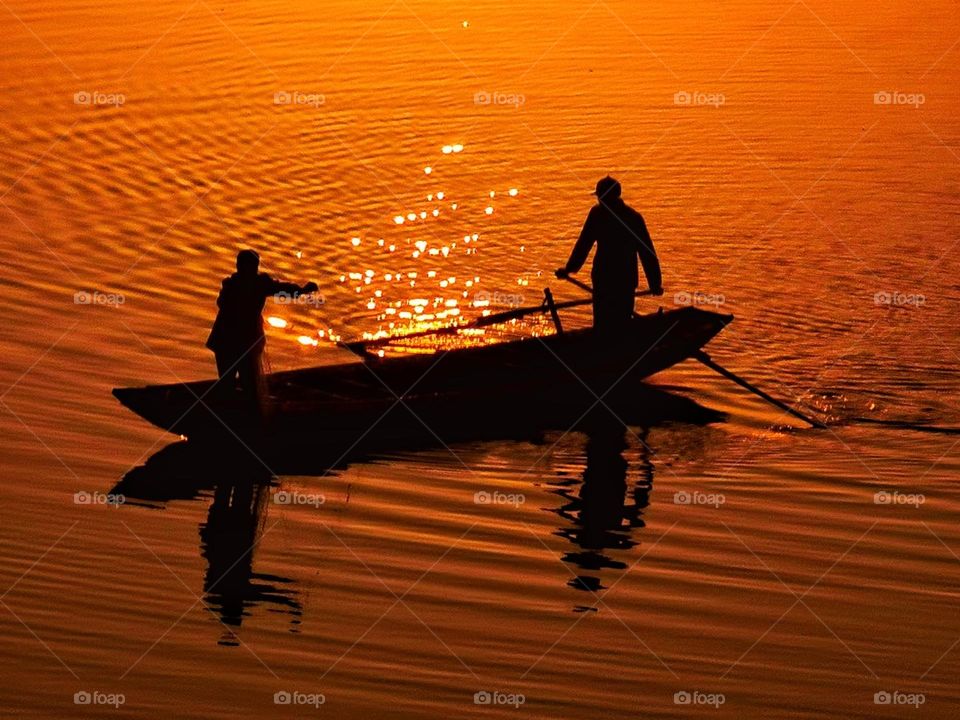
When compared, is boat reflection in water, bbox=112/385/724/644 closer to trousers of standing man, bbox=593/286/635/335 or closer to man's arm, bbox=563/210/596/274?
trousers of standing man, bbox=593/286/635/335

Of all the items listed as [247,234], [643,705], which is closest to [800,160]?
[247,234]

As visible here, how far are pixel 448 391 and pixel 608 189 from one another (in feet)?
6.09

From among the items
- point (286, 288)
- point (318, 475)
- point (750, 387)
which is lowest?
point (318, 475)

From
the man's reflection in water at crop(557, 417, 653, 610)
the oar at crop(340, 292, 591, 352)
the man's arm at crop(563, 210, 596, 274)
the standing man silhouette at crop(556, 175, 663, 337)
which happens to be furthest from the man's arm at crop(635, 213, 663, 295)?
the man's reflection in water at crop(557, 417, 653, 610)

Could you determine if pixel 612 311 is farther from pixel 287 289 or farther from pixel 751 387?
pixel 287 289

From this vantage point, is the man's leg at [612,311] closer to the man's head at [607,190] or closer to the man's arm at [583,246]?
the man's arm at [583,246]

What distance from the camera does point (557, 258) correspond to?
17641mm

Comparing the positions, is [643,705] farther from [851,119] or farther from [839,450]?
[851,119]

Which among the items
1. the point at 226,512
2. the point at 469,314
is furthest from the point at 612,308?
the point at 226,512

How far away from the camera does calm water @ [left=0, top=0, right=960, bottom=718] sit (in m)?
9.52

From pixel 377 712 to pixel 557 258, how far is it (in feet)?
30.4

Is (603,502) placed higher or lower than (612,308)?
lower

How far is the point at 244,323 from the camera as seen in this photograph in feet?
40.5

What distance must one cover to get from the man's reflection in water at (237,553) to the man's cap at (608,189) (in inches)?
130
